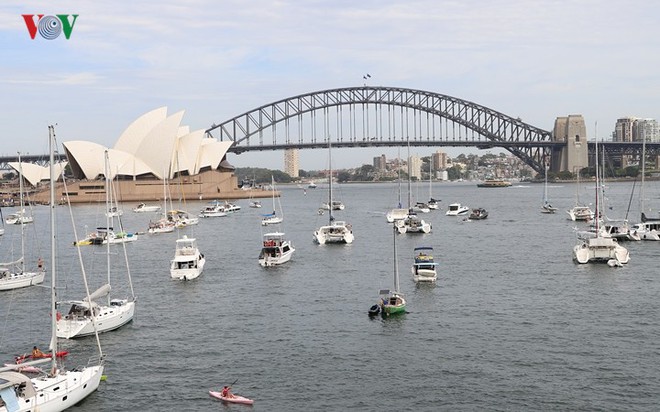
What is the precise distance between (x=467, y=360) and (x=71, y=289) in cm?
2002

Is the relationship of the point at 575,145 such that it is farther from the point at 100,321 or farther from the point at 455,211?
the point at 100,321

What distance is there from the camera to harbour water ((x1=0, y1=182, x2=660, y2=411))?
20172 millimetres

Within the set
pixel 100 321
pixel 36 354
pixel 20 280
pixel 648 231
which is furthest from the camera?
pixel 648 231

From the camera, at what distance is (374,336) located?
25.6 m

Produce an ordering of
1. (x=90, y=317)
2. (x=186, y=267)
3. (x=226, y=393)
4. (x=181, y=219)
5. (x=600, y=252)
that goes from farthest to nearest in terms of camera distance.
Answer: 1. (x=181, y=219)
2. (x=600, y=252)
3. (x=186, y=267)
4. (x=90, y=317)
5. (x=226, y=393)

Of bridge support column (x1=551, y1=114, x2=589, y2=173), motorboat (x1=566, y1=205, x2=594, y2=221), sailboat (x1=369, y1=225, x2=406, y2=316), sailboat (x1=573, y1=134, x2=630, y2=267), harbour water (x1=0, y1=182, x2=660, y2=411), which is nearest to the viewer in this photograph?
harbour water (x1=0, y1=182, x2=660, y2=411)

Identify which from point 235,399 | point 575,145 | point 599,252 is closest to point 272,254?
point 599,252

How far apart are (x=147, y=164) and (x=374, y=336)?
95304 mm

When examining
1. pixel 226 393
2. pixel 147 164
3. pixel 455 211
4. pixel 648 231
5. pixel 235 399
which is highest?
pixel 147 164

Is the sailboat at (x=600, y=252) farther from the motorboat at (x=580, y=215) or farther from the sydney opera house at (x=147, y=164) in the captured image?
the sydney opera house at (x=147, y=164)

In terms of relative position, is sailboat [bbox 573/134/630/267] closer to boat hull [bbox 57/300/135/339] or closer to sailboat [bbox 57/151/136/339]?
boat hull [bbox 57/300/135/339]

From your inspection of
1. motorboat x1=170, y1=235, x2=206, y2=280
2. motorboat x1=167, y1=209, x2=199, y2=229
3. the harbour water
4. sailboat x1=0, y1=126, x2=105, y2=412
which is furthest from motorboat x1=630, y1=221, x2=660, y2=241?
sailboat x1=0, y1=126, x2=105, y2=412

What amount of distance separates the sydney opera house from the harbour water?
225ft

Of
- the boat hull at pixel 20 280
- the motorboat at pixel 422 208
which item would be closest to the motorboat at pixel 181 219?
the motorboat at pixel 422 208
